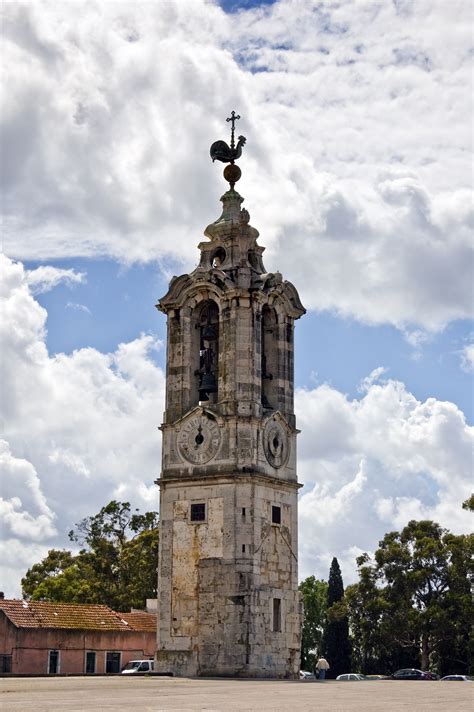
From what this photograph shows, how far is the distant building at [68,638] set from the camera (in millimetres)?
49750

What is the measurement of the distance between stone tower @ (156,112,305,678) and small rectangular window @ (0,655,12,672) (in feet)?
28.8

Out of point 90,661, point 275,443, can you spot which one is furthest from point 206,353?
point 90,661

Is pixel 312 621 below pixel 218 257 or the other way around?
below

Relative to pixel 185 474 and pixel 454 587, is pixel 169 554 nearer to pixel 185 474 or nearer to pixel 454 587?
pixel 185 474

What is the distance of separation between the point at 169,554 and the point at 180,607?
216 cm

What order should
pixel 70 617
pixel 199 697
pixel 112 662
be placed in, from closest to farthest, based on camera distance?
pixel 199 697
pixel 70 617
pixel 112 662

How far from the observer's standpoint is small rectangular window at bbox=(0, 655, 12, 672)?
161 feet

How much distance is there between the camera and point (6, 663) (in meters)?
49.3

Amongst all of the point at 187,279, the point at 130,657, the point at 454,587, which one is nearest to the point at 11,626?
the point at 130,657

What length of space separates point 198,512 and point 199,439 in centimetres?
298

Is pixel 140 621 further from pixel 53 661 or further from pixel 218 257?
pixel 218 257

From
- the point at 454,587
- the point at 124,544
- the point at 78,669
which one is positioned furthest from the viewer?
the point at 124,544

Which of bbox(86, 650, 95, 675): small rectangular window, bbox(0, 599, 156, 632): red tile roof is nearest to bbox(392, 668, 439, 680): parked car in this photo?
bbox(0, 599, 156, 632): red tile roof

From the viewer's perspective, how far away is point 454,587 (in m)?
61.7
